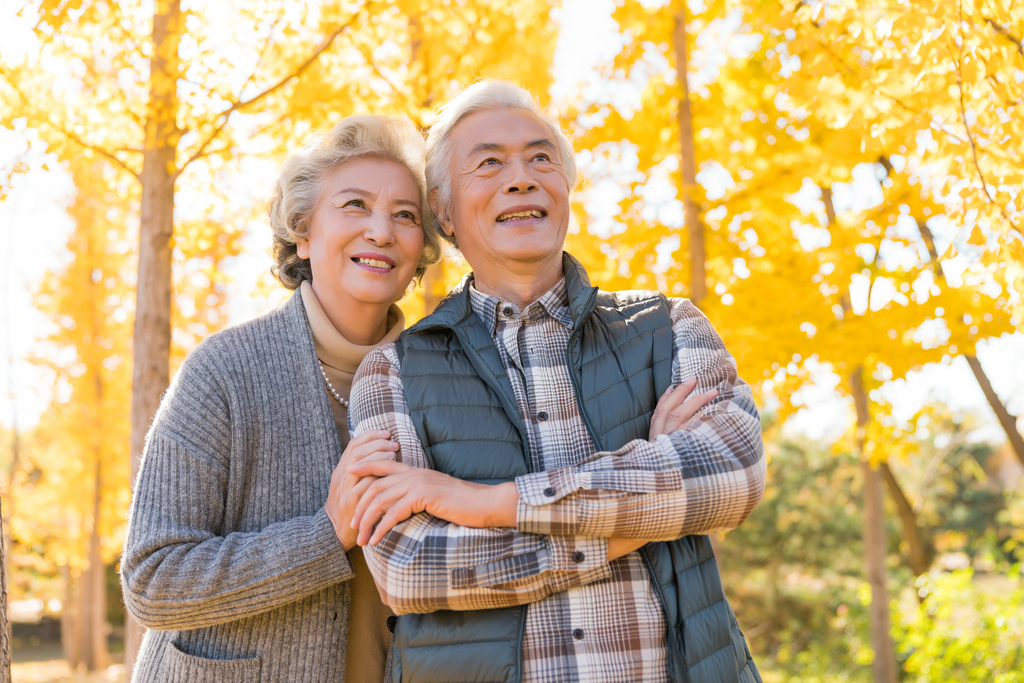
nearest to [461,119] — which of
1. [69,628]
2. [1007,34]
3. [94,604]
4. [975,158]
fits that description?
[975,158]

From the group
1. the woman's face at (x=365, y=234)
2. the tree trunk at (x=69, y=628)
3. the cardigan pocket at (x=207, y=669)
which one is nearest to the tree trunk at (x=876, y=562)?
the woman's face at (x=365, y=234)

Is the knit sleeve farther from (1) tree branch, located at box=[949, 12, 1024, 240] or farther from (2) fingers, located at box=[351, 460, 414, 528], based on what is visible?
(1) tree branch, located at box=[949, 12, 1024, 240]

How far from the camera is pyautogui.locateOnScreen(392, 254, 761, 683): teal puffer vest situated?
5.33 ft

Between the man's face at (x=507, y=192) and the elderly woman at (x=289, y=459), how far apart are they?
0.24m

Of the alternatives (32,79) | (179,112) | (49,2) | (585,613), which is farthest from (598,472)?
(32,79)

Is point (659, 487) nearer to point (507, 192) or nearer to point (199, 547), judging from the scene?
Result: point (507, 192)

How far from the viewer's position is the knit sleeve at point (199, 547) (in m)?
1.79

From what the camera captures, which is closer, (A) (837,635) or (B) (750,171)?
(B) (750,171)

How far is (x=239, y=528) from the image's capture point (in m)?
2.01

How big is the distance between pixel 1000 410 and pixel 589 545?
5.85 meters

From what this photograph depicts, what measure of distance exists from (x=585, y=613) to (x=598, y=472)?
1.11 ft

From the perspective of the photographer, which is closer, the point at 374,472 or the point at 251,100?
the point at 374,472

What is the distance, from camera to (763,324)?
4.88 m

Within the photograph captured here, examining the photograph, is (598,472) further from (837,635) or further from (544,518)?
(837,635)
